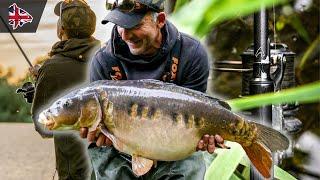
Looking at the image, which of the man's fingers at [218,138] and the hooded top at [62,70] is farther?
the hooded top at [62,70]

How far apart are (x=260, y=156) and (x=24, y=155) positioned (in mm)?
1954

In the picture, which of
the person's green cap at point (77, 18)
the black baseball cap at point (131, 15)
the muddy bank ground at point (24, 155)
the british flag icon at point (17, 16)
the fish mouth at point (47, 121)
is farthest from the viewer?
the muddy bank ground at point (24, 155)

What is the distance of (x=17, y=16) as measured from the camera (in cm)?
224

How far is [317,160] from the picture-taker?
7.98ft

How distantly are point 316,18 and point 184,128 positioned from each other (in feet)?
4.28

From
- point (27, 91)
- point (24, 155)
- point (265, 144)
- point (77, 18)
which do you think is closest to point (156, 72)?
point (265, 144)

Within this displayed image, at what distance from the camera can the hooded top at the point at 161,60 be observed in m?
1.36

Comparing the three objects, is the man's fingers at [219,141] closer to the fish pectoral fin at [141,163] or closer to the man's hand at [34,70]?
the fish pectoral fin at [141,163]

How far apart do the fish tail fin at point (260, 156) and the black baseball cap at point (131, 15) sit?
13.6 inches

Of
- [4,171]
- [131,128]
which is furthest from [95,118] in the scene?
[4,171]

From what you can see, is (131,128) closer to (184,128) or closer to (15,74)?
(184,128)

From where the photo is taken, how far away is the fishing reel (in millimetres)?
2199

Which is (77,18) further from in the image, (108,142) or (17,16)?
(108,142)

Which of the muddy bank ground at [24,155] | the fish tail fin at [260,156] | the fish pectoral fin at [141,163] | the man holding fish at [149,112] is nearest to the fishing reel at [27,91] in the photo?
the muddy bank ground at [24,155]
